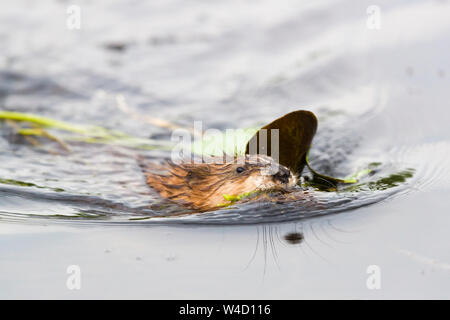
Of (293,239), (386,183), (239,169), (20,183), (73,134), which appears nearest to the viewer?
(293,239)

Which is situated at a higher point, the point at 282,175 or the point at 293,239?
the point at 282,175

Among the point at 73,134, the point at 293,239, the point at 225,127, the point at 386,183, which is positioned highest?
the point at 225,127

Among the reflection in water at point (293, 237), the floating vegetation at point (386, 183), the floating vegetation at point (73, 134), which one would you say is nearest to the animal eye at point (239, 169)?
the reflection in water at point (293, 237)

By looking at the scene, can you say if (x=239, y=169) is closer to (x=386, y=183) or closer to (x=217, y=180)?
(x=217, y=180)

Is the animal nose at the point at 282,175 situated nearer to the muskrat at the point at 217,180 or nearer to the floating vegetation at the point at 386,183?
the muskrat at the point at 217,180

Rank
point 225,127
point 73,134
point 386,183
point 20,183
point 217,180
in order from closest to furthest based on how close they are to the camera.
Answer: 1. point 217,180
2. point 386,183
3. point 20,183
4. point 73,134
5. point 225,127

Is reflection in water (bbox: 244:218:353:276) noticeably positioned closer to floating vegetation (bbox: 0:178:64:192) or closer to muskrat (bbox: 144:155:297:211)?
muskrat (bbox: 144:155:297:211)

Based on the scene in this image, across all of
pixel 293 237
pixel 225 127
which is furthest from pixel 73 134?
pixel 293 237
